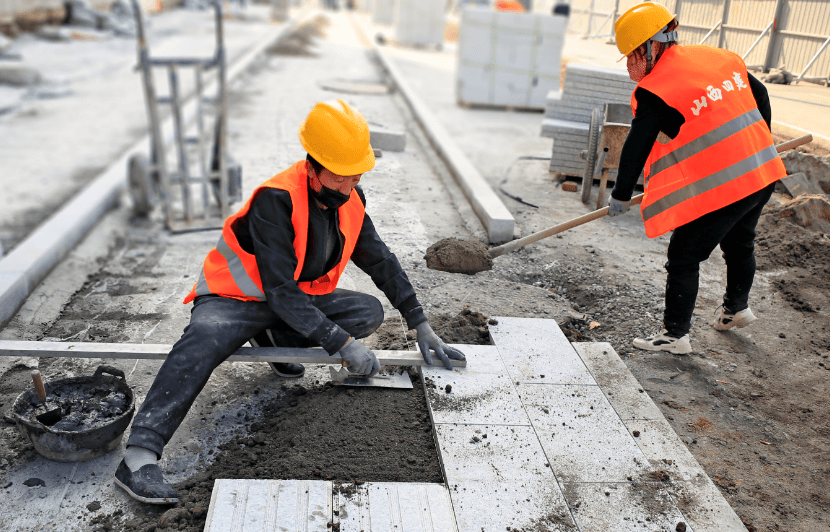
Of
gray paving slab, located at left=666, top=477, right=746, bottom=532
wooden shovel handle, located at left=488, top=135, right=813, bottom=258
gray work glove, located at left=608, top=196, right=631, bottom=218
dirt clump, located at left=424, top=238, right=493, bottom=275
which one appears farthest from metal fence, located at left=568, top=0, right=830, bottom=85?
gray paving slab, located at left=666, top=477, right=746, bottom=532

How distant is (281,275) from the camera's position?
2.81 meters

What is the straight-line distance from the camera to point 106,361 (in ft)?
11.4

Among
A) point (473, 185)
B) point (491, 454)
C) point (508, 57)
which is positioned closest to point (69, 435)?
point (491, 454)

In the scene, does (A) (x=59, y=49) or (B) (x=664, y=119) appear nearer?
(B) (x=664, y=119)

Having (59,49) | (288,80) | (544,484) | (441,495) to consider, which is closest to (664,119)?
(544,484)

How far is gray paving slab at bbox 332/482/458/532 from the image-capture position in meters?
2.36

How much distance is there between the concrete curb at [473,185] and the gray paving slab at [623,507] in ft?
9.22

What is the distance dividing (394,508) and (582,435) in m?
0.99

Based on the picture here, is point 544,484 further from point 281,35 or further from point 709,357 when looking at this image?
point 281,35

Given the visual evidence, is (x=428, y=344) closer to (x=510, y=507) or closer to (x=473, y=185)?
(x=510, y=507)

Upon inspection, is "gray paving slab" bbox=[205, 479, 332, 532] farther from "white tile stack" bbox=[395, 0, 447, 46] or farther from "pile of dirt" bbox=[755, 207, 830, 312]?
"white tile stack" bbox=[395, 0, 447, 46]

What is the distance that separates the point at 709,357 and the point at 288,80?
11937 millimetres

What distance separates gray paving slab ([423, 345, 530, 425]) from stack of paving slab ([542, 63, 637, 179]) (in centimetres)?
323

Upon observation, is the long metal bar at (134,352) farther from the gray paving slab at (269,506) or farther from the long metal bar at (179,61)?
the long metal bar at (179,61)
